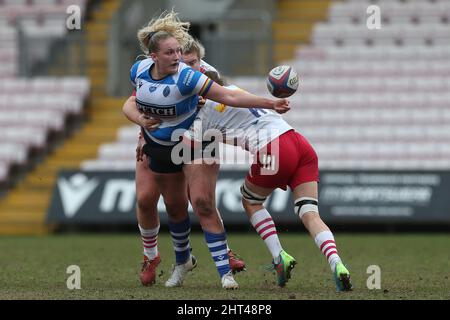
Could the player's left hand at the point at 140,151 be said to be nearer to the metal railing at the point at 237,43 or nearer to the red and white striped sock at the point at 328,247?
the red and white striped sock at the point at 328,247

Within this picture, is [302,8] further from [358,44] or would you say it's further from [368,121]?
[368,121]

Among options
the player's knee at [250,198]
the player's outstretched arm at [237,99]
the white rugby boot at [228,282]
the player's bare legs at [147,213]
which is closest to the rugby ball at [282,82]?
the player's outstretched arm at [237,99]

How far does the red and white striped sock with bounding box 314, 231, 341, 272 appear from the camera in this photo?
7.75 m

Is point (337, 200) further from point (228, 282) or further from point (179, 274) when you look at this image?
point (228, 282)

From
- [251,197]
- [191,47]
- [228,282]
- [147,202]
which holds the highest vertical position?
[191,47]

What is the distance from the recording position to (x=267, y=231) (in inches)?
329

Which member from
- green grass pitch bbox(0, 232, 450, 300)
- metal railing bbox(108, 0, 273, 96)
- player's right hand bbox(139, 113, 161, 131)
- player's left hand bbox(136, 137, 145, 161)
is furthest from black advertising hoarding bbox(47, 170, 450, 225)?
player's right hand bbox(139, 113, 161, 131)

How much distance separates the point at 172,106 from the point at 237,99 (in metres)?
0.58

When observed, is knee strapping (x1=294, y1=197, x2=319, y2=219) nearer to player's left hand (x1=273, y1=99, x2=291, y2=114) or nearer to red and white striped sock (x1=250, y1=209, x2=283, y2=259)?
red and white striped sock (x1=250, y1=209, x2=283, y2=259)

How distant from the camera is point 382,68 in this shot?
18.9m

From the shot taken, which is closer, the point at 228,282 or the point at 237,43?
the point at 228,282

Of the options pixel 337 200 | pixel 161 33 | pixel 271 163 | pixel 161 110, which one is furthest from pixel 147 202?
pixel 337 200

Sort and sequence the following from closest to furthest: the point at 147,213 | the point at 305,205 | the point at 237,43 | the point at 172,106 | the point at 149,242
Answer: the point at 305,205 → the point at 172,106 → the point at 147,213 → the point at 149,242 → the point at 237,43
